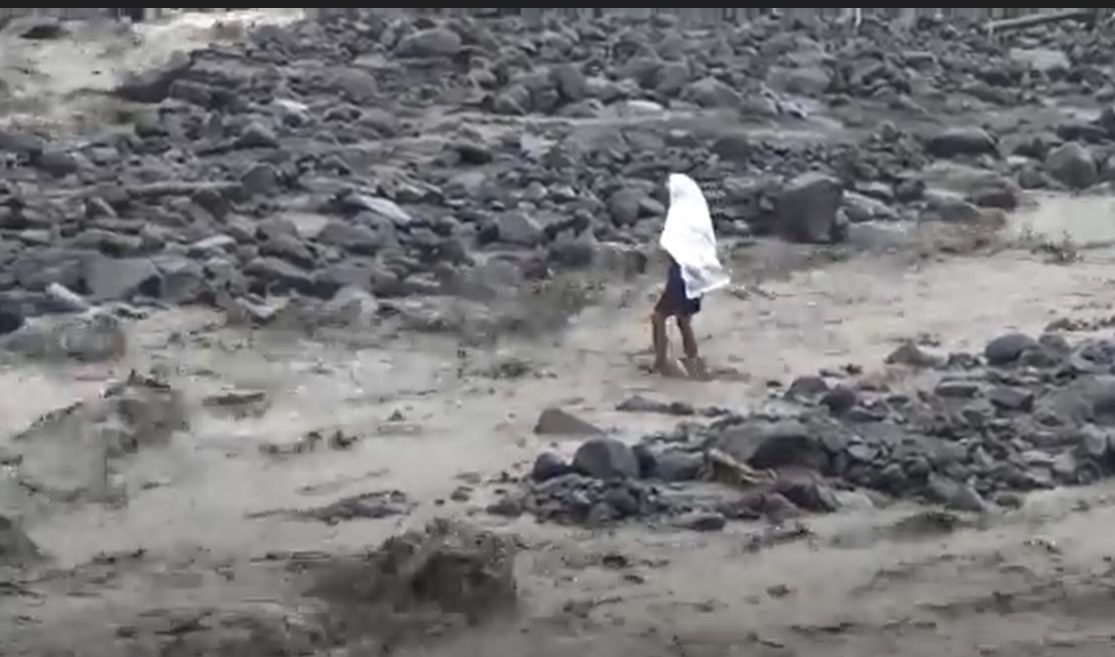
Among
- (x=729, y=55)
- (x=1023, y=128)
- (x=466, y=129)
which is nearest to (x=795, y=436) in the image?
(x=466, y=129)

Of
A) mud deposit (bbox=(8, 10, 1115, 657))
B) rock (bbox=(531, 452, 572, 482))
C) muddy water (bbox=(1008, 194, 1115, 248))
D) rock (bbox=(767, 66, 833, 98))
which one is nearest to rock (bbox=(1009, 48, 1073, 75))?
mud deposit (bbox=(8, 10, 1115, 657))

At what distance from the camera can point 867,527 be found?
21.3 feet

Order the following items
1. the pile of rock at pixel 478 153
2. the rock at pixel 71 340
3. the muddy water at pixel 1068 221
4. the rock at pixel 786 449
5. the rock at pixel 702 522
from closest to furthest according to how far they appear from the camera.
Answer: the rock at pixel 702 522 → the rock at pixel 786 449 → the rock at pixel 71 340 → the pile of rock at pixel 478 153 → the muddy water at pixel 1068 221

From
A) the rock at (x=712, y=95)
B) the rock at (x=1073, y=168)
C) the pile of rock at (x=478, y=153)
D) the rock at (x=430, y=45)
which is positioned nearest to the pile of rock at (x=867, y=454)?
the pile of rock at (x=478, y=153)

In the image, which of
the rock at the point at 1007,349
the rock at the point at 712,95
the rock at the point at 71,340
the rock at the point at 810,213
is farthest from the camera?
the rock at the point at 712,95

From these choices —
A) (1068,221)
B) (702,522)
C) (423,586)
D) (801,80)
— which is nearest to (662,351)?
(702,522)

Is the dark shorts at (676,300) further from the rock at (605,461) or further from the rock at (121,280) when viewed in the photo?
the rock at (121,280)

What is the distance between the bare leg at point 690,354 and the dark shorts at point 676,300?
6 centimetres

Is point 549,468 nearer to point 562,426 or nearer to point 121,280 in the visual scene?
point 562,426

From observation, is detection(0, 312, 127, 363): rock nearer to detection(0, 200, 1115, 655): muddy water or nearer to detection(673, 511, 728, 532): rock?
detection(0, 200, 1115, 655): muddy water

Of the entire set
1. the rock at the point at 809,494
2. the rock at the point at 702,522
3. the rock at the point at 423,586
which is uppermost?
the rock at the point at 423,586

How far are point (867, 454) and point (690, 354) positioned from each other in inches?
77.4

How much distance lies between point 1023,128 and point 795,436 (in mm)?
9320

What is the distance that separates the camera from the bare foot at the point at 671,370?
8.83 m
